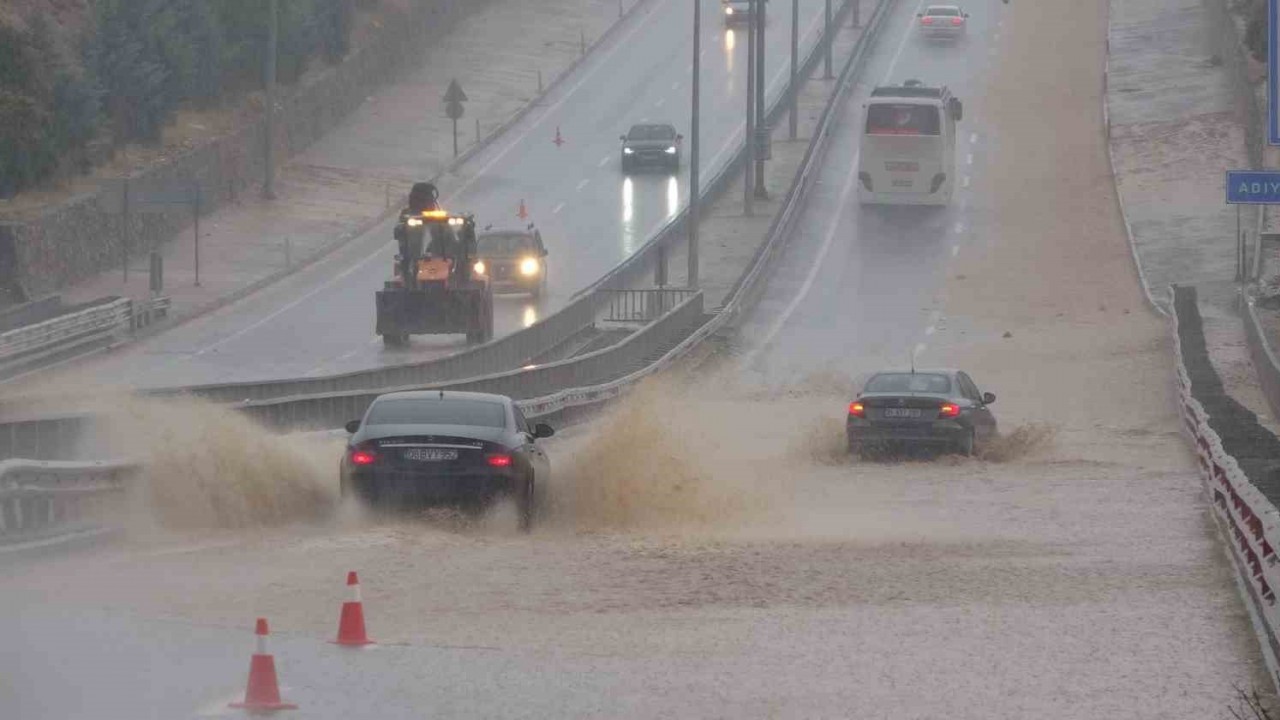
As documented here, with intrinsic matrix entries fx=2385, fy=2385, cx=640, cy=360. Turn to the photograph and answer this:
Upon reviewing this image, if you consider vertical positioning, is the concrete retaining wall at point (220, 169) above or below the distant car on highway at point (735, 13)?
below

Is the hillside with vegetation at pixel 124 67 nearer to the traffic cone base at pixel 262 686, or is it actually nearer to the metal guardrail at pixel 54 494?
the metal guardrail at pixel 54 494

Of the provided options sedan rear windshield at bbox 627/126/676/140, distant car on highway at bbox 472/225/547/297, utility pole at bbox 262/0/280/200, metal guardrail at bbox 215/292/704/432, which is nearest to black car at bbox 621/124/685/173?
sedan rear windshield at bbox 627/126/676/140

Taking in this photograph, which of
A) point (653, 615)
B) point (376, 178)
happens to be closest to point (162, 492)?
point (653, 615)

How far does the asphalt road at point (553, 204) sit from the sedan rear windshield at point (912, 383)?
1476 cm

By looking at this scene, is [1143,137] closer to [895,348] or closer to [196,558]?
[895,348]

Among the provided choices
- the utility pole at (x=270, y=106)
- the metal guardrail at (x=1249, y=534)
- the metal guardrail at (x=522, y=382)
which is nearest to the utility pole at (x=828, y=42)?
the utility pole at (x=270, y=106)

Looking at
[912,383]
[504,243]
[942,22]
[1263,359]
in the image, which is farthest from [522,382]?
[942,22]

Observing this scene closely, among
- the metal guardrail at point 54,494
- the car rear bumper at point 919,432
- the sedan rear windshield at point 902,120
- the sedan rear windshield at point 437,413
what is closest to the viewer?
the metal guardrail at point 54,494

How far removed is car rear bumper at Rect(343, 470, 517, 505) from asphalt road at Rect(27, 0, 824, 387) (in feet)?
69.6

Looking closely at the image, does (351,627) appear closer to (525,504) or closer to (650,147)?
(525,504)

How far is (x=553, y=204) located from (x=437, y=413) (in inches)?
1949

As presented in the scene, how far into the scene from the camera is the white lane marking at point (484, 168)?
4894cm

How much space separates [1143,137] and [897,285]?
19301 millimetres

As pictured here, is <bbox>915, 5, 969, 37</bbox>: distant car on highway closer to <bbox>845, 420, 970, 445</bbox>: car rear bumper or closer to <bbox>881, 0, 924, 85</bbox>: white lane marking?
<bbox>881, 0, 924, 85</bbox>: white lane marking
